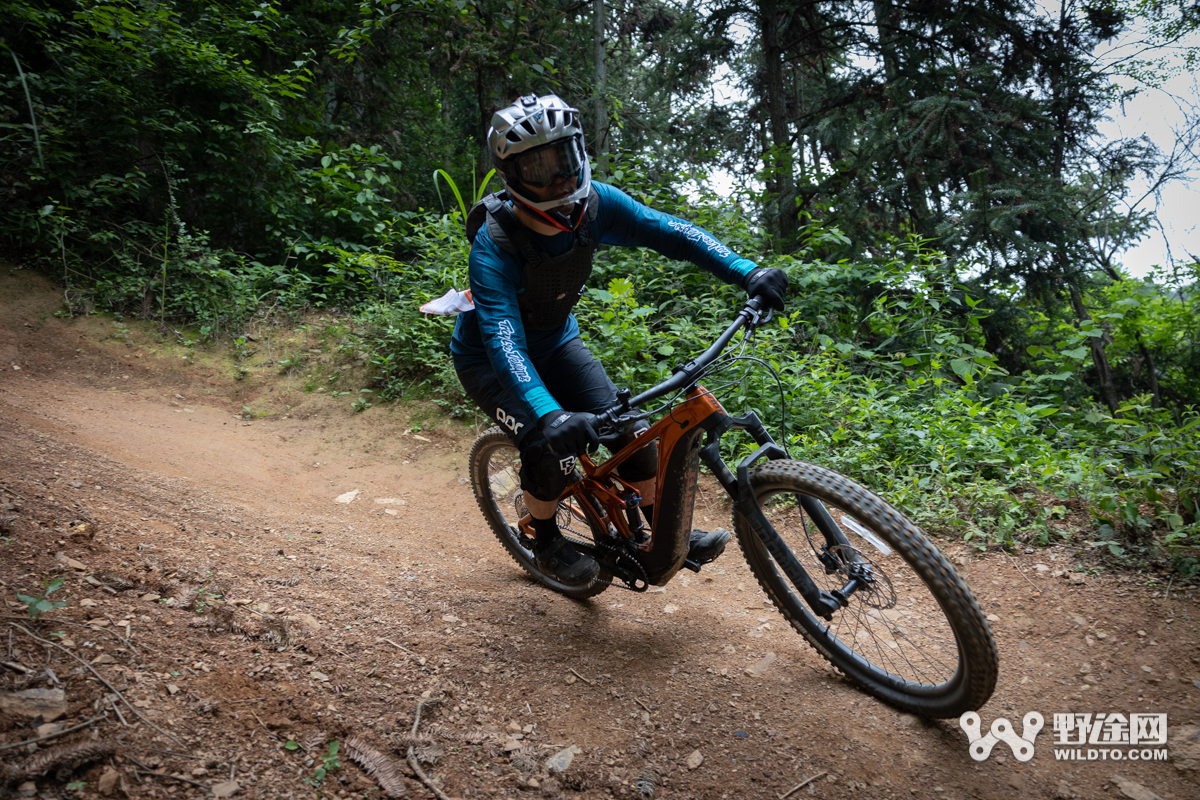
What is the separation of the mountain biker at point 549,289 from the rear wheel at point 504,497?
50 centimetres

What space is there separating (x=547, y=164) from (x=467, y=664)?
2295 millimetres

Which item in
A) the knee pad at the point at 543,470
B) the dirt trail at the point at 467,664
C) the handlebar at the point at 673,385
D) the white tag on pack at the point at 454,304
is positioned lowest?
the dirt trail at the point at 467,664

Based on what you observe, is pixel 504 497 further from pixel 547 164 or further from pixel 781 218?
pixel 781 218

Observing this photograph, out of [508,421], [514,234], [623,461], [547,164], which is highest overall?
[547,164]

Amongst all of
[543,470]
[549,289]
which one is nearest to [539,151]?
[549,289]

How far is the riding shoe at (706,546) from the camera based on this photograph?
3010 millimetres

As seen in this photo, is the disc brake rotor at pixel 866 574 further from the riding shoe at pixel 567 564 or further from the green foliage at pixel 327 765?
the green foliage at pixel 327 765

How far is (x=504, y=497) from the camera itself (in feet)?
13.6

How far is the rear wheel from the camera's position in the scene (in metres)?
3.87

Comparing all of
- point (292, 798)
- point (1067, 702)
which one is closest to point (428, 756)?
point (292, 798)

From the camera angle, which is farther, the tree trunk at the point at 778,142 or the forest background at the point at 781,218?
the tree trunk at the point at 778,142

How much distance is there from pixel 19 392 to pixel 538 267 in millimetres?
6103

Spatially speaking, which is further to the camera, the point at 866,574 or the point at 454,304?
the point at 454,304

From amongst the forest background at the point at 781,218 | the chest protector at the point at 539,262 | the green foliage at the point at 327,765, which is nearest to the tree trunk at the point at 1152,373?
the forest background at the point at 781,218
